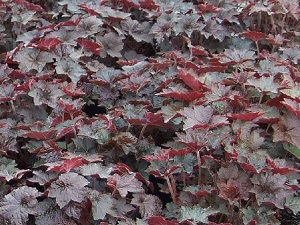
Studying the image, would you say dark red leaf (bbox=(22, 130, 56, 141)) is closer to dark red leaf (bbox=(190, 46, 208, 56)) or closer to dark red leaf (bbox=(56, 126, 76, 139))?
dark red leaf (bbox=(56, 126, 76, 139))

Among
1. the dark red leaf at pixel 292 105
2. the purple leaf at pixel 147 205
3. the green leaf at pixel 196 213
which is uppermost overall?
the dark red leaf at pixel 292 105

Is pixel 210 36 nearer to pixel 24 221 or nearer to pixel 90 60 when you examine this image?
pixel 90 60

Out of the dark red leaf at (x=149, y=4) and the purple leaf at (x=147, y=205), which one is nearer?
the purple leaf at (x=147, y=205)

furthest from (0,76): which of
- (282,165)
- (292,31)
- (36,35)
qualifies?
(292,31)

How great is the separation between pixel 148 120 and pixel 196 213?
1.61 ft

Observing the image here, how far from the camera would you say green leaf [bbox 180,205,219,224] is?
5.87 feet

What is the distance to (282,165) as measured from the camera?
76.9 inches

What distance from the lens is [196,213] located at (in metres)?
1.82

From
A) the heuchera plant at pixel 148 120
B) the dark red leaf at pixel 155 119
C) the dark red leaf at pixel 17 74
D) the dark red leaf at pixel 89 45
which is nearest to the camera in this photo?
the heuchera plant at pixel 148 120

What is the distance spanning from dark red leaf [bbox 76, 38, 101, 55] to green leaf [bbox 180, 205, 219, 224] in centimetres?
117

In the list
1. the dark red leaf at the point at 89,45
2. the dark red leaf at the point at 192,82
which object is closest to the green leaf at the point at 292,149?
the dark red leaf at the point at 192,82

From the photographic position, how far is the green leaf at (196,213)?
1790mm

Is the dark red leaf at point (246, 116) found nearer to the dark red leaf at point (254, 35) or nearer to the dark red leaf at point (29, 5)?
the dark red leaf at point (254, 35)

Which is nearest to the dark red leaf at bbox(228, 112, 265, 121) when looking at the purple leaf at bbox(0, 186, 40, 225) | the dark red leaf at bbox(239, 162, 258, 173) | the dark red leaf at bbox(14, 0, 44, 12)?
→ the dark red leaf at bbox(239, 162, 258, 173)
